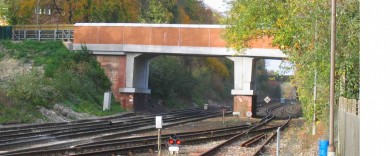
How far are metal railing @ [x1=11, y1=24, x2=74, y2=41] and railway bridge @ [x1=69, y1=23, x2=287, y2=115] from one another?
8.97ft

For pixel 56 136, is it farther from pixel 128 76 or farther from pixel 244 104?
pixel 128 76

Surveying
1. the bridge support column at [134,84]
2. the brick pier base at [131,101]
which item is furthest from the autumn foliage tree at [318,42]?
the brick pier base at [131,101]

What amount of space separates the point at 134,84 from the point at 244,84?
8880mm

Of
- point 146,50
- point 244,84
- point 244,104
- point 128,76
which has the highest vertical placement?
point 146,50

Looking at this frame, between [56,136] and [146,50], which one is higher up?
[146,50]

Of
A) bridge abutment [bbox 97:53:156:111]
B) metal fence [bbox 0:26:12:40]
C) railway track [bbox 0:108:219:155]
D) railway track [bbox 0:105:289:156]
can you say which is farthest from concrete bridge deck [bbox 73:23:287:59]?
railway track [bbox 0:108:219:155]

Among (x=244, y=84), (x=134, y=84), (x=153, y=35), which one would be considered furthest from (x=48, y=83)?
(x=244, y=84)

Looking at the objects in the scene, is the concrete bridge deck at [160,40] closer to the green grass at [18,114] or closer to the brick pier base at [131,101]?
the brick pier base at [131,101]

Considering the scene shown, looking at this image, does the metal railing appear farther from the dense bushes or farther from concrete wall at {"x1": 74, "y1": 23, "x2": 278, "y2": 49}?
concrete wall at {"x1": 74, "y1": 23, "x2": 278, "y2": 49}

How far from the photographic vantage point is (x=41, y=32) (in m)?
63.1

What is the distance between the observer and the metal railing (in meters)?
62.5

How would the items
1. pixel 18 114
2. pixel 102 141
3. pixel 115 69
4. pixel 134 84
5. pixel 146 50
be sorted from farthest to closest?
pixel 115 69
pixel 134 84
pixel 146 50
pixel 18 114
pixel 102 141

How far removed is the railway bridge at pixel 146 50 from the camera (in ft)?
185
